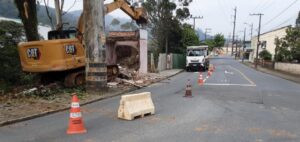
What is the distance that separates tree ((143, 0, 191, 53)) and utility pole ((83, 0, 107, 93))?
117 feet

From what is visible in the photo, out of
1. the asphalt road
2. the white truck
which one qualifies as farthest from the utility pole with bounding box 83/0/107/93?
the white truck

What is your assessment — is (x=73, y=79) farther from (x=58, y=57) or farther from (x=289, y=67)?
(x=289, y=67)

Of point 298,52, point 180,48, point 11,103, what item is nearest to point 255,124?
point 11,103

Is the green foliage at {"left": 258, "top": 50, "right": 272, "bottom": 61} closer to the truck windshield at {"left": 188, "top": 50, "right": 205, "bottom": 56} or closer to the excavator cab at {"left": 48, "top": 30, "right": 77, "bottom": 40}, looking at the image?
the truck windshield at {"left": 188, "top": 50, "right": 205, "bottom": 56}

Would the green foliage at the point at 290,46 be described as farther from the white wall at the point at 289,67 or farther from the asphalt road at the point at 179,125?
the asphalt road at the point at 179,125

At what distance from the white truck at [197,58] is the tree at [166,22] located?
9743 mm

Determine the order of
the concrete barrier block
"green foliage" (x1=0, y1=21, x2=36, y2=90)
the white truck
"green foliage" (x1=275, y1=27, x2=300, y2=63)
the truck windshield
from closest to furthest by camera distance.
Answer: the concrete barrier block < "green foliage" (x1=0, y1=21, x2=36, y2=90) < the white truck < the truck windshield < "green foliage" (x1=275, y1=27, x2=300, y2=63)

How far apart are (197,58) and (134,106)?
3165 cm

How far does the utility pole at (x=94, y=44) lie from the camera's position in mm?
14914

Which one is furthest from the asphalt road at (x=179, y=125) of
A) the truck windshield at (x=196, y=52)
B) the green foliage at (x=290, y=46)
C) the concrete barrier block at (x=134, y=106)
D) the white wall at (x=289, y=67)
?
the green foliage at (x=290, y=46)

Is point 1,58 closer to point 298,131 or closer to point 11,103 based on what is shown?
point 11,103

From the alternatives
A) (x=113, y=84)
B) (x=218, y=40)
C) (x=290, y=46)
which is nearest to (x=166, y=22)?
(x=290, y=46)

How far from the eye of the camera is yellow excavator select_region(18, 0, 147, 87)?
14.9m

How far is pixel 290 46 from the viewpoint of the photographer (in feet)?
158
